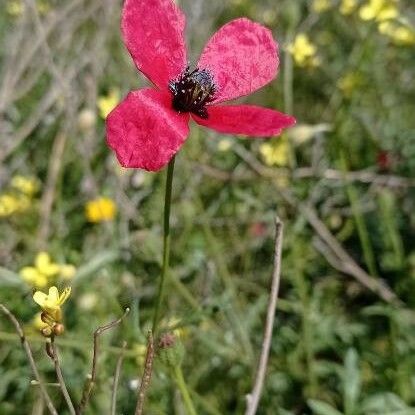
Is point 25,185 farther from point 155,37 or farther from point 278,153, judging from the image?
point 155,37

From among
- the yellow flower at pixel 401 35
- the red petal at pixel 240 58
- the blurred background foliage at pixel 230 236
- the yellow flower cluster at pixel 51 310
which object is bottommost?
the blurred background foliage at pixel 230 236

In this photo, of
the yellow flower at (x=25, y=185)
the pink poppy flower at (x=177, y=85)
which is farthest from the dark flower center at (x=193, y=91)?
the yellow flower at (x=25, y=185)

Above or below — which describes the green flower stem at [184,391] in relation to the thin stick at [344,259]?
above

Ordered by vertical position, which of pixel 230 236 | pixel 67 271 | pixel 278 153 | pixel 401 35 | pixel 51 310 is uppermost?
pixel 401 35

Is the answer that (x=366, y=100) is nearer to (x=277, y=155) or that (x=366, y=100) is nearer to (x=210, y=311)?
(x=277, y=155)

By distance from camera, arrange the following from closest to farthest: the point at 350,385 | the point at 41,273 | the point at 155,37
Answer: the point at 155,37
the point at 350,385
the point at 41,273

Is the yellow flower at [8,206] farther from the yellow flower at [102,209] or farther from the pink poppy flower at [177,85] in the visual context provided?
the pink poppy flower at [177,85]

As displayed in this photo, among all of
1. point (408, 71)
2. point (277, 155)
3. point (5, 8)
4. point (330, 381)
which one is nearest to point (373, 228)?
point (277, 155)

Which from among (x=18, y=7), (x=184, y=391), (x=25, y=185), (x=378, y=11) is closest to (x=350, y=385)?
(x=184, y=391)
